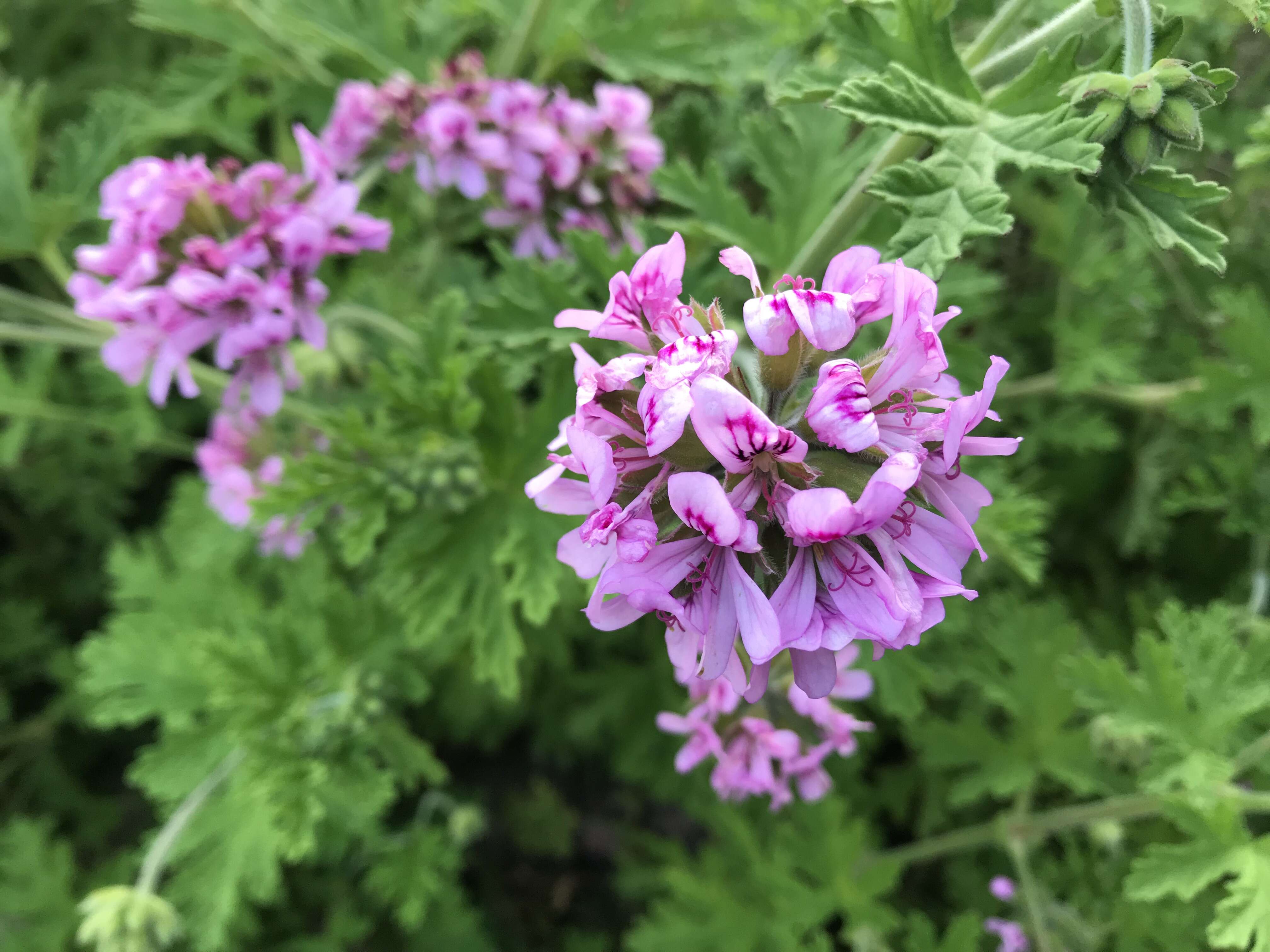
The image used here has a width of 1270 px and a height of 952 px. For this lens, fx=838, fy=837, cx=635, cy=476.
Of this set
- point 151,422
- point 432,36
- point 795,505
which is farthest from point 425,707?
point 795,505

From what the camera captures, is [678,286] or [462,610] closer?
[678,286]

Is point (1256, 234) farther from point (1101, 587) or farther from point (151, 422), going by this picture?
point (151, 422)

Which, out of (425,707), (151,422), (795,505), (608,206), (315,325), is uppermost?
(795,505)

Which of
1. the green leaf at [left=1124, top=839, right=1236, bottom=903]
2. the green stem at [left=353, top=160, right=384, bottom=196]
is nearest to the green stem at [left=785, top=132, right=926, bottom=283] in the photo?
the green stem at [left=353, top=160, right=384, bottom=196]

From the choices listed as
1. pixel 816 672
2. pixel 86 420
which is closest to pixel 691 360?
pixel 816 672

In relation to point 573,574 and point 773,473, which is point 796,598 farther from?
point 573,574

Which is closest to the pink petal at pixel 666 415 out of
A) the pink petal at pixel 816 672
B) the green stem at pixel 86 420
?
the pink petal at pixel 816 672
